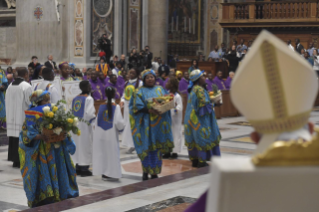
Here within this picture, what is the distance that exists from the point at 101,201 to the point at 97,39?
54.7ft

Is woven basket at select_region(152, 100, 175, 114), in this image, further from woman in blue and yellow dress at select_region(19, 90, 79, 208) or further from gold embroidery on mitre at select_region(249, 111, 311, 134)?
gold embroidery on mitre at select_region(249, 111, 311, 134)

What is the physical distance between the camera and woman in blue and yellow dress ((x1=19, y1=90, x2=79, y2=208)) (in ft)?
20.9

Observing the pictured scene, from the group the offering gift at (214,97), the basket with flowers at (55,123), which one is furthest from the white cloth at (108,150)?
the basket with flowers at (55,123)

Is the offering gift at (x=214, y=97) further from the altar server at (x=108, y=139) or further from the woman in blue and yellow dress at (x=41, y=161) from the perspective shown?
the woman in blue and yellow dress at (x=41, y=161)

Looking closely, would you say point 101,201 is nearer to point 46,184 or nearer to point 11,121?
point 46,184

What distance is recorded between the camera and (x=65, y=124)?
6.35 metres

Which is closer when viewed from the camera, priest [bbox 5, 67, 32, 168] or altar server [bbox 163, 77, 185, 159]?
priest [bbox 5, 67, 32, 168]

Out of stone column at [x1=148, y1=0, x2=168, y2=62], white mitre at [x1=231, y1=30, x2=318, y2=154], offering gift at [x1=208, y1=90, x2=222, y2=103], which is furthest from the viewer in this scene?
stone column at [x1=148, y1=0, x2=168, y2=62]

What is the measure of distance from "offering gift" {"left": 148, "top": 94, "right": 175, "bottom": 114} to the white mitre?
21.5ft

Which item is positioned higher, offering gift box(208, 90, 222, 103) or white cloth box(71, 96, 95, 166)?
offering gift box(208, 90, 222, 103)

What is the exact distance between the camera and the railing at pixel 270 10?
987 inches

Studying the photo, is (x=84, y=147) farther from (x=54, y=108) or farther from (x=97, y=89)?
(x=97, y=89)

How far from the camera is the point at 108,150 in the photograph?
8.84m

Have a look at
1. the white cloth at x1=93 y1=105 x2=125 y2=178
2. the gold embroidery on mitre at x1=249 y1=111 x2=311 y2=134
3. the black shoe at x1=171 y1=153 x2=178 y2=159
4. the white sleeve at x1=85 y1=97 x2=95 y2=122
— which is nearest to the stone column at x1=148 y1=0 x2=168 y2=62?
the black shoe at x1=171 y1=153 x2=178 y2=159
